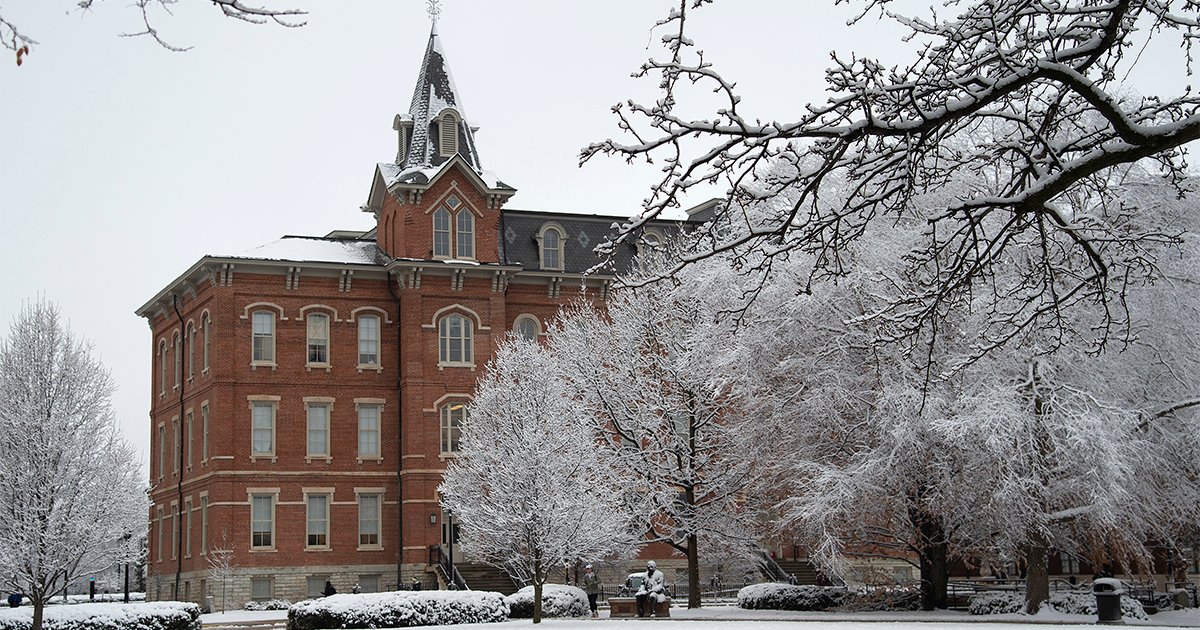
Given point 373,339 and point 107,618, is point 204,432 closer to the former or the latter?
point 373,339

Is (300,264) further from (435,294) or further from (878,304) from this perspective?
(878,304)

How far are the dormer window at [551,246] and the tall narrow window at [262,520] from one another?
1363 cm

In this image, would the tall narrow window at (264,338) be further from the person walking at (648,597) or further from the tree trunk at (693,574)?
the person walking at (648,597)

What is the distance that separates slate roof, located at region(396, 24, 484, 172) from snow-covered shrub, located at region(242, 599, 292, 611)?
1596 centimetres

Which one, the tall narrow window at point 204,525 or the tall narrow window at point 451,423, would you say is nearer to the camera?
the tall narrow window at point 204,525

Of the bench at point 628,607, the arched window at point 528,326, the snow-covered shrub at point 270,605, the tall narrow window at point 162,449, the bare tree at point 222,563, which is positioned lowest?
the snow-covered shrub at point 270,605

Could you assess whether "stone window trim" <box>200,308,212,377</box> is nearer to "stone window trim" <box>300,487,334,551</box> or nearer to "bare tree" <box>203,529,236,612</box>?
"stone window trim" <box>300,487,334,551</box>

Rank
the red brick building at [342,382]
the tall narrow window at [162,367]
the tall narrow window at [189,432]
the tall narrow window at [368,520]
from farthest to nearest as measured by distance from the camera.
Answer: the tall narrow window at [162,367] < the tall narrow window at [189,432] < the tall narrow window at [368,520] < the red brick building at [342,382]

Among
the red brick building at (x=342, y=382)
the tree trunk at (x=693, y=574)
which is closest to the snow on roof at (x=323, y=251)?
the red brick building at (x=342, y=382)

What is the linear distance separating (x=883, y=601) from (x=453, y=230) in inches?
896

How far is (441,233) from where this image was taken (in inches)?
1950

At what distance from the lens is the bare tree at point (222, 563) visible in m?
45.0

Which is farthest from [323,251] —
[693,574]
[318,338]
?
[693,574]

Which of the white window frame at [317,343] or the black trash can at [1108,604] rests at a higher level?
the white window frame at [317,343]
